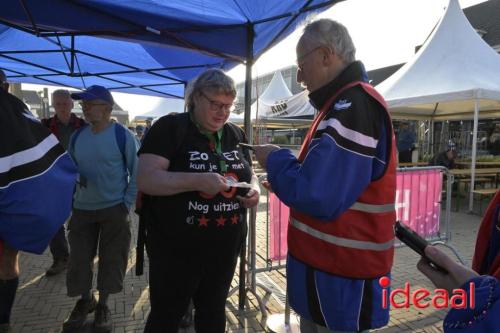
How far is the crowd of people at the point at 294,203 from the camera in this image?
1252 mm

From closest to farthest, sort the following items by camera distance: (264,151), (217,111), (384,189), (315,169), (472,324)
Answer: (472,324) < (315,169) < (384,189) < (264,151) < (217,111)

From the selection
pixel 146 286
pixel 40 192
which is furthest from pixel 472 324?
pixel 146 286

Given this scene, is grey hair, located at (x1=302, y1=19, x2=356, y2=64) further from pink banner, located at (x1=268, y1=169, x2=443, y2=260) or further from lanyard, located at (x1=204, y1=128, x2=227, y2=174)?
pink banner, located at (x1=268, y1=169, x2=443, y2=260)

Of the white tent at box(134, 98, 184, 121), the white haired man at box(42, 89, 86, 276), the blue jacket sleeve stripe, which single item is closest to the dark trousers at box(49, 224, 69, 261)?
the white haired man at box(42, 89, 86, 276)

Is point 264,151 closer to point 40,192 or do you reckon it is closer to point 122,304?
point 40,192

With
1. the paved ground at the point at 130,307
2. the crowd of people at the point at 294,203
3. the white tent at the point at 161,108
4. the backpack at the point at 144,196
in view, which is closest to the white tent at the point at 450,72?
the paved ground at the point at 130,307

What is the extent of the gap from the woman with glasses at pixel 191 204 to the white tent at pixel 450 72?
7158 mm

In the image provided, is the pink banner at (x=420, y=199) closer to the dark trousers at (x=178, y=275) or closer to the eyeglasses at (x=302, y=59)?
the dark trousers at (x=178, y=275)

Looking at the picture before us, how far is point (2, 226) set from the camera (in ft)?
4.44

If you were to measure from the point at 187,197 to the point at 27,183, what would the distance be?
0.71 metres

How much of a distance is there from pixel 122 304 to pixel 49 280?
44.8 inches

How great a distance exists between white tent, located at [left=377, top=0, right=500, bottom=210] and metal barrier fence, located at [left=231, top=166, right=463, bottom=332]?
3934mm

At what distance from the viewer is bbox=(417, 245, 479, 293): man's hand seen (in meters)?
0.91

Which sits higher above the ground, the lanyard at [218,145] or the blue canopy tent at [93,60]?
the blue canopy tent at [93,60]
